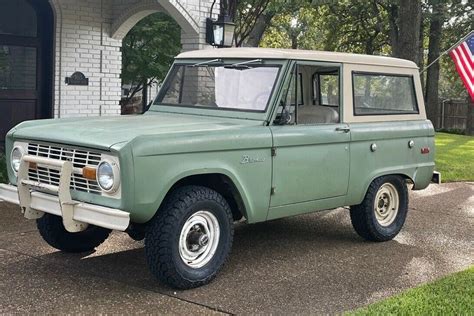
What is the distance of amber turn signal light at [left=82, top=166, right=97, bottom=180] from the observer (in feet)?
14.7

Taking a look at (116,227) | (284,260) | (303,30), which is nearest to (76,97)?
(284,260)

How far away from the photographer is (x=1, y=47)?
10.3 metres

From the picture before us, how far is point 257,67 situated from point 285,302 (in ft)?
6.89

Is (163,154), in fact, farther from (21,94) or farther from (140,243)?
(21,94)

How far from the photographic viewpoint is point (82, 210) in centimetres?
452

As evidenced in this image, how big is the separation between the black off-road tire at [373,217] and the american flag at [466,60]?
5.33m

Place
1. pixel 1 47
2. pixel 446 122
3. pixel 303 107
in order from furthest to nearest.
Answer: pixel 446 122
pixel 1 47
pixel 303 107

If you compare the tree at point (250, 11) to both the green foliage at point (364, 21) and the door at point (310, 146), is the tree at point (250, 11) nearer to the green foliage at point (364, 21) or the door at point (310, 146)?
the green foliage at point (364, 21)

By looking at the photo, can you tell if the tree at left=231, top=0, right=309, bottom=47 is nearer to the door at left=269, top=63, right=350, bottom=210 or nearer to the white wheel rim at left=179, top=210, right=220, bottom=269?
the door at left=269, top=63, right=350, bottom=210

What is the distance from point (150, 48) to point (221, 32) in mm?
4886

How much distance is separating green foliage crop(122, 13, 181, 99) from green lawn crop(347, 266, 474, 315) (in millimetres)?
9847

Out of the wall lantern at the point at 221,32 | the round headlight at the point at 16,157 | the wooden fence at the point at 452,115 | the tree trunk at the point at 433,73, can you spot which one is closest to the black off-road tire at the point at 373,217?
the round headlight at the point at 16,157

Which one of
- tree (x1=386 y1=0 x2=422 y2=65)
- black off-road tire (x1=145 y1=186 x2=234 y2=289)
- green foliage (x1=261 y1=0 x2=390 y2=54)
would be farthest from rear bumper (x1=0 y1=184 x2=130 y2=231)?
green foliage (x1=261 y1=0 x2=390 y2=54)

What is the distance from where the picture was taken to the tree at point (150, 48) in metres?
14.0
